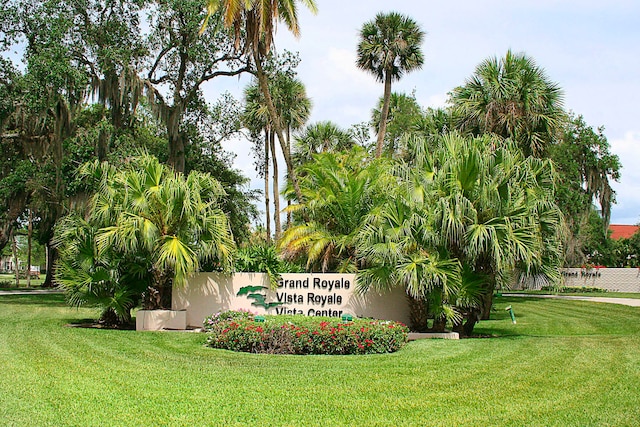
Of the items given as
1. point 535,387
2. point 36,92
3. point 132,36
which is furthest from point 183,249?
point 132,36

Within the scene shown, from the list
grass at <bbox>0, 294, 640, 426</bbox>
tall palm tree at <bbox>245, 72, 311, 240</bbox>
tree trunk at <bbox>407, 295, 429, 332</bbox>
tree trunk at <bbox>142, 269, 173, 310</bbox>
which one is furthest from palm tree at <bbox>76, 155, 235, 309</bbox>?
tall palm tree at <bbox>245, 72, 311, 240</bbox>

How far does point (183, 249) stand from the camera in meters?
14.1

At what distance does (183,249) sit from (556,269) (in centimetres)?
888

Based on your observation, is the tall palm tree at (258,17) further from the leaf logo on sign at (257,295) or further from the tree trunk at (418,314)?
the tree trunk at (418,314)

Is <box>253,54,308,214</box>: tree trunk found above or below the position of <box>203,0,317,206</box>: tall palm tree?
below

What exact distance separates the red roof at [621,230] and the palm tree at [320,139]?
36892 millimetres

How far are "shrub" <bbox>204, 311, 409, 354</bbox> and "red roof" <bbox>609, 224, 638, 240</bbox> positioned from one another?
180 feet

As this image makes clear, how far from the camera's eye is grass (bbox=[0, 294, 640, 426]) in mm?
6629

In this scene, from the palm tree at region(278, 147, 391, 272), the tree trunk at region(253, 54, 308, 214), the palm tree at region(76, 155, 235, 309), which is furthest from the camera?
the tree trunk at region(253, 54, 308, 214)

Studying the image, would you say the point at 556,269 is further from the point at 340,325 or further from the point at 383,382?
the point at 383,382

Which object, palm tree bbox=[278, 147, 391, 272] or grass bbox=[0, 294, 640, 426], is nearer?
grass bbox=[0, 294, 640, 426]

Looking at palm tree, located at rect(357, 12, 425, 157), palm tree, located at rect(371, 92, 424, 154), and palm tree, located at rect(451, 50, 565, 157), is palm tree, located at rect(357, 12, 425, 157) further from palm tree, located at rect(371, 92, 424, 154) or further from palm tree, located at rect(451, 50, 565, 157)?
palm tree, located at rect(451, 50, 565, 157)

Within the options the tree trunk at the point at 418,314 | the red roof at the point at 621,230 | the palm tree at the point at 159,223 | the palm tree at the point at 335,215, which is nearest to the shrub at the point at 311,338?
the tree trunk at the point at 418,314

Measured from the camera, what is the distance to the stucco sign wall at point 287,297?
47.5 feet
